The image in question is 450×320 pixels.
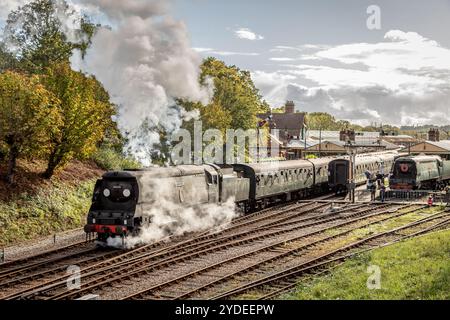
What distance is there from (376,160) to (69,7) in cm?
3012

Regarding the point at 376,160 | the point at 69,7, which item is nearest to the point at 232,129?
the point at 376,160

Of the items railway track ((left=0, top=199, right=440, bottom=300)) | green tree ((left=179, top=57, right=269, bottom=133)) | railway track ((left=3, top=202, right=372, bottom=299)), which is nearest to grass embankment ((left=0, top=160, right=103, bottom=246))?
railway track ((left=0, top=199, right=440, bottom=300))

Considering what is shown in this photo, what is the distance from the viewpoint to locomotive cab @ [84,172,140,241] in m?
20.9

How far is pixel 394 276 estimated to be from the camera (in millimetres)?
15250

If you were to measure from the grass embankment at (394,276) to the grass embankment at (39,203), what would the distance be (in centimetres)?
1417

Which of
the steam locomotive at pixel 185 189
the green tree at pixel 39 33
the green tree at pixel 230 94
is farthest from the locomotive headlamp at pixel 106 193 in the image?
the green tree at pixel 230 94

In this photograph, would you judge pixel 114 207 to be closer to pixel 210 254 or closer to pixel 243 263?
pixel 210 254

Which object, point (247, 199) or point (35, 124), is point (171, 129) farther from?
point (35, 124)

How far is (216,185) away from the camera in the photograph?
26828 millimetres

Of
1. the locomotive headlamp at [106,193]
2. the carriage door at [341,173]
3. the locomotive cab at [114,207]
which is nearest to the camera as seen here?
the locomotive cab at [114,207]

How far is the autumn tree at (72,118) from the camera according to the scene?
2930cm

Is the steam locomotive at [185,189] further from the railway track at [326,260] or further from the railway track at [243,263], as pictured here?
the railway track at [326,260]

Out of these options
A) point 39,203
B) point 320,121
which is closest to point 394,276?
point 39,203
